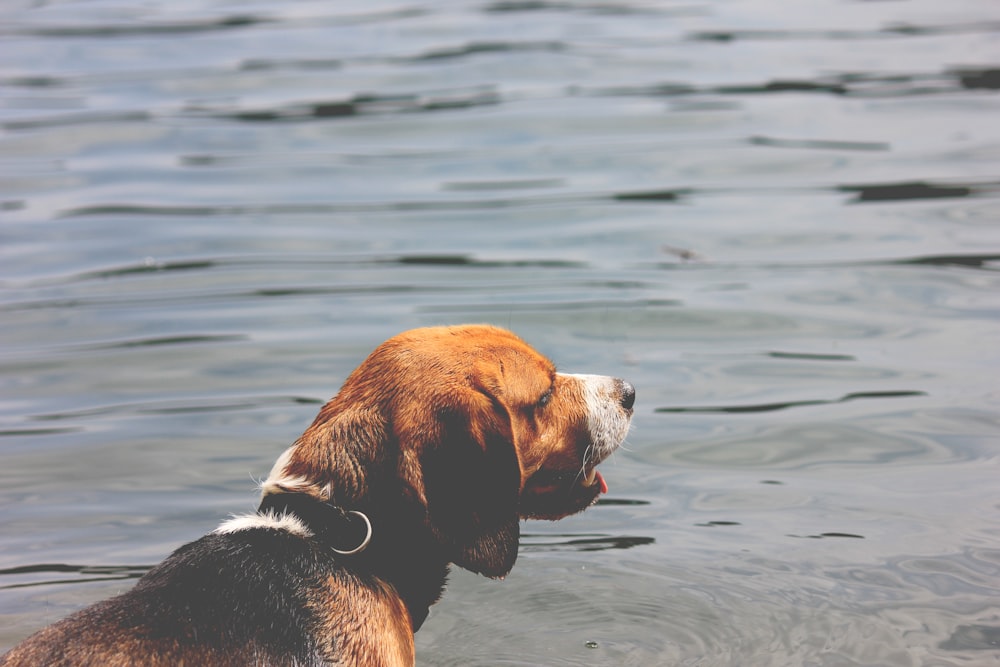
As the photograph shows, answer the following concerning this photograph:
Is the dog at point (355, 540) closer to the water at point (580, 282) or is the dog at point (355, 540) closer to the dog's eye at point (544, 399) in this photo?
the dog's eye at point (544, 399)

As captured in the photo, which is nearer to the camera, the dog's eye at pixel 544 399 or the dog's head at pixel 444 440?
the dog's head at pixel 444 440

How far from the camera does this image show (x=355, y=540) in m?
5.00

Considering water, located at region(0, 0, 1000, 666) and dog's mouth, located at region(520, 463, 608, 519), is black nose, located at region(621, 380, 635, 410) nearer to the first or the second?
dog's mouth, located at region(520, 463, 608, 519)

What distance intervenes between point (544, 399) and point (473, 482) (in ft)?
2.47

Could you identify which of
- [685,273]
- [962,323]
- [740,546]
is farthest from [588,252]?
[740,546]

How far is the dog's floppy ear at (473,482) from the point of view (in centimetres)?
507

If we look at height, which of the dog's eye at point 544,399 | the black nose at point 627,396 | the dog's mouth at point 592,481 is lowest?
the dog's mouth at point 592,481

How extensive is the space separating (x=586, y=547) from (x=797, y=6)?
12.0 meters

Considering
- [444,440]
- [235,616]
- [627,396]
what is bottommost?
[235,616]

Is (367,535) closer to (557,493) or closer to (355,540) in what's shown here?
(355,540)

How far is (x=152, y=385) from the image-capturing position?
948cm

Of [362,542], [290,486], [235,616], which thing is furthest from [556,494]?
[235,616]

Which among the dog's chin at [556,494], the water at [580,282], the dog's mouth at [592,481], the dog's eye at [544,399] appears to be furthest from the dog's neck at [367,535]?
the water at [580,282]

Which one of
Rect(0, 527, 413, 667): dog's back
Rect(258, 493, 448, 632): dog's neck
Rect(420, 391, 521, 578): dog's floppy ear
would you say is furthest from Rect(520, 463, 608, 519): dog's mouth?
Rect(0, 527, 413, 667): dog's back
